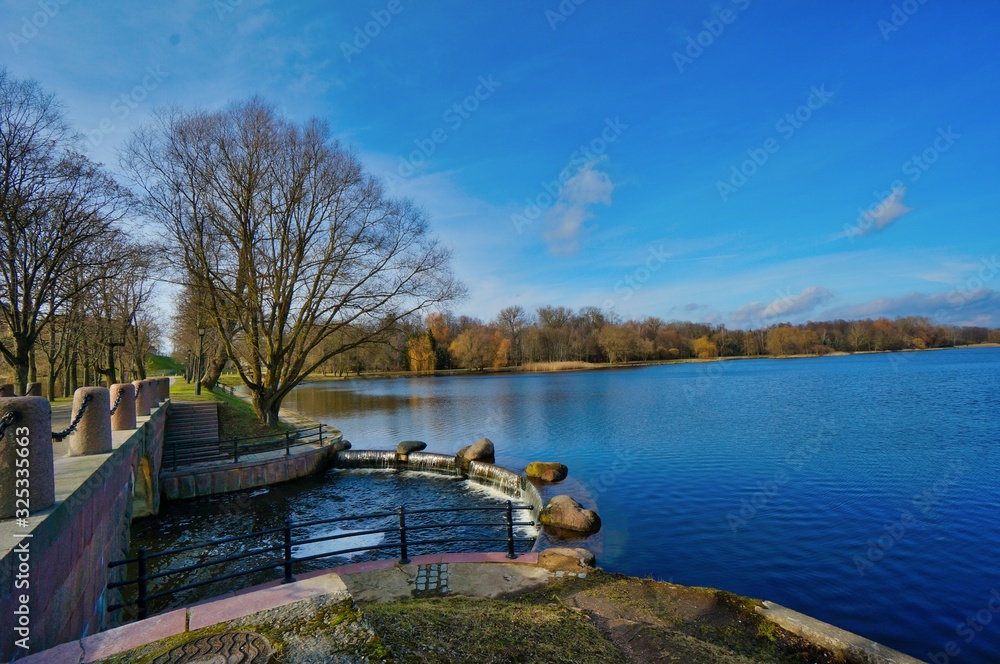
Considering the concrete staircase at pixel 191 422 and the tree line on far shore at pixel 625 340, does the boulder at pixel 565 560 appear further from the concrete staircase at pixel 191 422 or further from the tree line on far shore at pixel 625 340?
the tree line on far shore at pixel 625 340

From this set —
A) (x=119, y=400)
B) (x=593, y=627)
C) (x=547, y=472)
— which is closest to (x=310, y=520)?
(x=119, y=400)

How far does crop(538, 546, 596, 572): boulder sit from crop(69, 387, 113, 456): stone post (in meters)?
7.57

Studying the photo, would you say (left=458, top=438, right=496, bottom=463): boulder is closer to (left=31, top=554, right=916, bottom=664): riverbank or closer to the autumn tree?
(left=31, top=554, right=916, bottom=664): riverbank

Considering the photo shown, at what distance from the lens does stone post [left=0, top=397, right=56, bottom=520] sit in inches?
185

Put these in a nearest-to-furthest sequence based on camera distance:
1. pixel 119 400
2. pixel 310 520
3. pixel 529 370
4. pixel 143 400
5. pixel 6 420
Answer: pixel 6 420
pixel 119 400
pixel 310 520
pixel 143 400
pixel 529 370

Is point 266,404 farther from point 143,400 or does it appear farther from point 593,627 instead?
point 593,627

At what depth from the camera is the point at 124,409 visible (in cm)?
1192

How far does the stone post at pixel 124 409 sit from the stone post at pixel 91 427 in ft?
13.3

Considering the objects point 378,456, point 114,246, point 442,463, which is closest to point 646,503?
point 442,463

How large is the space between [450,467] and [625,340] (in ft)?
272

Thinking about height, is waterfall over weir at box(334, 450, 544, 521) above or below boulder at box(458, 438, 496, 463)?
below

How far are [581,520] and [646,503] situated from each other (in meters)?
3.24

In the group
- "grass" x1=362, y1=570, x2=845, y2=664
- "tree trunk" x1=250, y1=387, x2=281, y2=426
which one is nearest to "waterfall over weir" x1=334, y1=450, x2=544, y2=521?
"tree trunk" x1=250, y1=387, x2=281, y2=426

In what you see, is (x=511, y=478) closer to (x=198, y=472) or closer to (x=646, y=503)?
(x=646, y=503)
